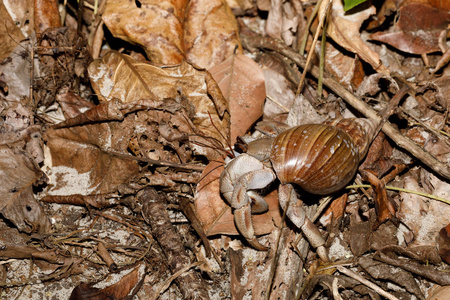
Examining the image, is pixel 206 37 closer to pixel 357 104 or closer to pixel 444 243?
pixel 357 104

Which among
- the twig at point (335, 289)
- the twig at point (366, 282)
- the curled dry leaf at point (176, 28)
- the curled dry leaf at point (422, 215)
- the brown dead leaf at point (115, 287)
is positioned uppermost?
the curled dry leaf at point (176, 28)

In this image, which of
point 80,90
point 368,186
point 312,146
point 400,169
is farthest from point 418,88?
point 80,90

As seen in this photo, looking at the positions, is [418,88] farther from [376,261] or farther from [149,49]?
[149,49]

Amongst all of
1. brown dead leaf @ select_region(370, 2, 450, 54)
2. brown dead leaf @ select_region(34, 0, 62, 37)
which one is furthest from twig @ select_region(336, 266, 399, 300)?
brown dead leaf @ select_region(34, 0, 62, 37)

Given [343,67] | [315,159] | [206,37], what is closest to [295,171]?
[315,159]

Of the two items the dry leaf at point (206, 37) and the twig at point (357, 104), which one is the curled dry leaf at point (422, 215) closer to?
the twig at point (357, 104)

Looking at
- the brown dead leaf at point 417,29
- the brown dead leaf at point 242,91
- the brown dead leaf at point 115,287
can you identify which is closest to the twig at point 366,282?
the brown dead leaf at point 242,91
